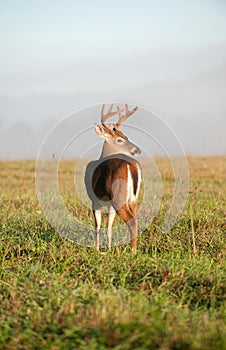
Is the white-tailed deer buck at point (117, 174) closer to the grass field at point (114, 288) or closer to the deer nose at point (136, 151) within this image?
the deer nose at point (136, 151)

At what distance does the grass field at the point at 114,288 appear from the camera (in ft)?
10.00

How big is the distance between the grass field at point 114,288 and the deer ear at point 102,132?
963 millimetres

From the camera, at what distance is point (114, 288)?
3.71 metres

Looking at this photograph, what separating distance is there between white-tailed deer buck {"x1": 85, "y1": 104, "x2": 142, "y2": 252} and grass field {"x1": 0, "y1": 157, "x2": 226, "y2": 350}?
0.35 meters

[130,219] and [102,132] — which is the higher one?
[102,132]

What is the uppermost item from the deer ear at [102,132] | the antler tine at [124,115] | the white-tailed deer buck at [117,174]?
the antler tine at [124,115]

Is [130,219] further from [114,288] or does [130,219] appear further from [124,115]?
[114,288]

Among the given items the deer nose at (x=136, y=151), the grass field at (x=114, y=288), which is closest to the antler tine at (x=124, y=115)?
the deer nose at (x=136, y=151)

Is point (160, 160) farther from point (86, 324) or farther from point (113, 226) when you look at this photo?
point (86, 324)

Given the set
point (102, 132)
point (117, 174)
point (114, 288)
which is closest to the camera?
point (114, 288)

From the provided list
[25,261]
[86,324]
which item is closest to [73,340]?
[86,324]

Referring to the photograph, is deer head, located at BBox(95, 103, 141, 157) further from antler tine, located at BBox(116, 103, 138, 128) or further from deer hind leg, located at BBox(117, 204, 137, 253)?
deer hind leg, located at BBox(117, 204, 137, 253)

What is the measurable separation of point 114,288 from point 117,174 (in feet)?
5.70

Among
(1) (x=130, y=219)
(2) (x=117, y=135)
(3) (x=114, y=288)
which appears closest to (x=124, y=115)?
(2) (x=117, y=135)
